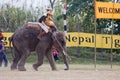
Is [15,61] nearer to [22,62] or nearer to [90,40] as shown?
[22,62]

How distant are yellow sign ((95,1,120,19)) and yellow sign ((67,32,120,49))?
4.46 meters

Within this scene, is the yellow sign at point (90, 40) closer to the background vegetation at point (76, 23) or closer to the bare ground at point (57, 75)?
the background vegetation at point (76, 23)

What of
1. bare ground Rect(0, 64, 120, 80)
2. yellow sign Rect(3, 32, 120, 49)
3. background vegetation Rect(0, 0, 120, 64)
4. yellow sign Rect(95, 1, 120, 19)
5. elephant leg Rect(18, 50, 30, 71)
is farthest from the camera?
background vegetation Rect(0, 0, 120, 64)

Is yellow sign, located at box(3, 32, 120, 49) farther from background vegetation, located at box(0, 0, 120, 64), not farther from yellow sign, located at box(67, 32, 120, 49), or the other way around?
background vegetation, located at box(0, 0, 120, 64)

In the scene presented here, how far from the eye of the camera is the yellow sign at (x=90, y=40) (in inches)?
1035

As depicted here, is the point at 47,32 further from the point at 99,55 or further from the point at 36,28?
the point at 99,55

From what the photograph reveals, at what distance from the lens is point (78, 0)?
103 feet

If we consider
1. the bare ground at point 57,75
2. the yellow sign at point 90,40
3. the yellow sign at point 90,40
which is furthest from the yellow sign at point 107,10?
the bare ground at point 57,75

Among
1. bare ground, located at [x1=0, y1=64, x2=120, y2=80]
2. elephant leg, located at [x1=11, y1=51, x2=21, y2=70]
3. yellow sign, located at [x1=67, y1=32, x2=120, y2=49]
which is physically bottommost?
yellow sign, located at [x1=67, y1=32, x2=120, y2=49]

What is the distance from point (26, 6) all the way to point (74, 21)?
384cm

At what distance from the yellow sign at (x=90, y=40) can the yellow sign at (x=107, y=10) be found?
446cm

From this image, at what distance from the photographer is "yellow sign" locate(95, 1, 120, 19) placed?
2059cm

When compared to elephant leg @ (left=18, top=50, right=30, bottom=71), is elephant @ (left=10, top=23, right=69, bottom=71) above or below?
above

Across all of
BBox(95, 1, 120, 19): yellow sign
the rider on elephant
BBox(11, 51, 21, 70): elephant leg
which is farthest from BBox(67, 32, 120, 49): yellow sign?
the rider on elephant
